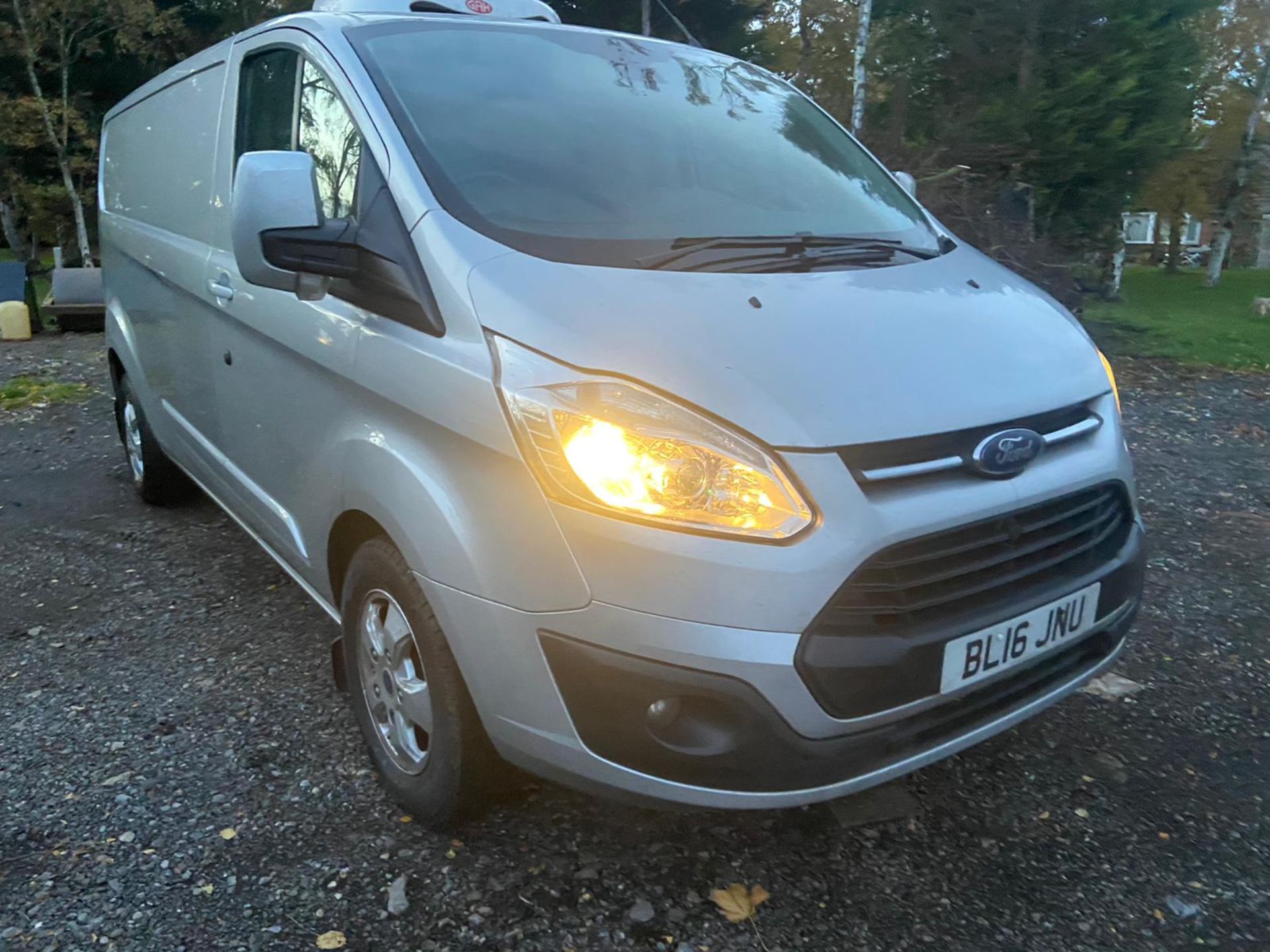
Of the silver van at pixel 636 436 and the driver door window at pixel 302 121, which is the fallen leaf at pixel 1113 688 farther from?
the driver door window at pixel 302 121

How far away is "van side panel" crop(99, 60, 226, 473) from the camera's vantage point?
3.45m

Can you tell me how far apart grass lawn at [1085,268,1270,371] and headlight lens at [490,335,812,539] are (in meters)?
10.1

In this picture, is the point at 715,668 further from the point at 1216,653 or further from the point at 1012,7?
the point at 1012,7

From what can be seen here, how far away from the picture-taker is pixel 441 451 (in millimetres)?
2070

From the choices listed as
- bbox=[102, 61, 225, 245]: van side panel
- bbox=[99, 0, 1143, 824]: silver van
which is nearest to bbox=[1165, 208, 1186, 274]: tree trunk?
bbox=[102, 61, 225, 245]: van side panel

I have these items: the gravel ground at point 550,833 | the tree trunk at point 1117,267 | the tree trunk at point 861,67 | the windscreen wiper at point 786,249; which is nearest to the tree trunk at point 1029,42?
the tree trunk at point 861,67

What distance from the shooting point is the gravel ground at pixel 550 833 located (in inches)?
85.1

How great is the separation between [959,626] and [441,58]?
1983mm

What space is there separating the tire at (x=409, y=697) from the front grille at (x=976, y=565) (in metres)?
0.83

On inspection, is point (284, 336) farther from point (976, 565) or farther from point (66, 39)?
point (66, 39)

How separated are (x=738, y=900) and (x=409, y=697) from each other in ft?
2.81

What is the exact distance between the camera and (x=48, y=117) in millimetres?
18859

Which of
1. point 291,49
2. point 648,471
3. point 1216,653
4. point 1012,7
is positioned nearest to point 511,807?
point 648,471

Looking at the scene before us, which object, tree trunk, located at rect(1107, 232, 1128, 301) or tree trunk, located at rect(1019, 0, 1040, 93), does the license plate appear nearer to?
tree trunk, located at rect(1019, 0, 1040, 93)
